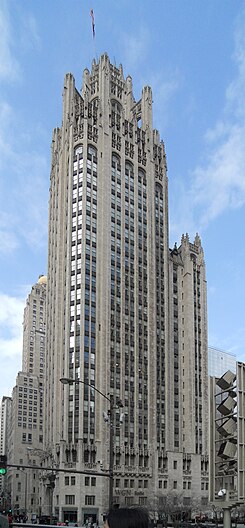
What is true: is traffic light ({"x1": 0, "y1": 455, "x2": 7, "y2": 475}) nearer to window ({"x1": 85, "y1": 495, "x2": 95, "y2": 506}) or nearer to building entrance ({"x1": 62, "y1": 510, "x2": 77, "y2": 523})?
building entrance ({"x1": 62, "y1": 510, "x2": 77, "y2": 523})

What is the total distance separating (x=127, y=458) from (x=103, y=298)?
25.7 metres

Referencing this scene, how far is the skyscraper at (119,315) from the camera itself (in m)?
99.8

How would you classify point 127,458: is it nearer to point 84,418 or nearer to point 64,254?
point 84,418

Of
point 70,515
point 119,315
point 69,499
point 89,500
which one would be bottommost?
point 70,515

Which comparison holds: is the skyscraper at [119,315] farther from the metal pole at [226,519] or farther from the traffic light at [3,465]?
the metal pole at [226,519]

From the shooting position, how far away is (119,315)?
107875mm

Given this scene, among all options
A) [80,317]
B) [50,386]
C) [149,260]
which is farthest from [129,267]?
[50,386]

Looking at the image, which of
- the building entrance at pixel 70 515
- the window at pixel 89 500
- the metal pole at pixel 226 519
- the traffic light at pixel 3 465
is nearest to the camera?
the metal pole at pixel 226 519

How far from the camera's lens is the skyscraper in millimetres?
99812

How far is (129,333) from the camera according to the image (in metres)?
109

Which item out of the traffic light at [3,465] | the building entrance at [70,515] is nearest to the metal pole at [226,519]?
the traffic light at [3,465]

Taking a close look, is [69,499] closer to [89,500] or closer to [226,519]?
[89,500]

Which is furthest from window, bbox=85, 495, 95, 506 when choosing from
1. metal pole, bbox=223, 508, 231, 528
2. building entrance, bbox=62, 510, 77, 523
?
metal pole, bbox=223, 508, 231, 528

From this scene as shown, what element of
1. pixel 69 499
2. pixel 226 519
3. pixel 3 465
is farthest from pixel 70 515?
pixel 226 519
